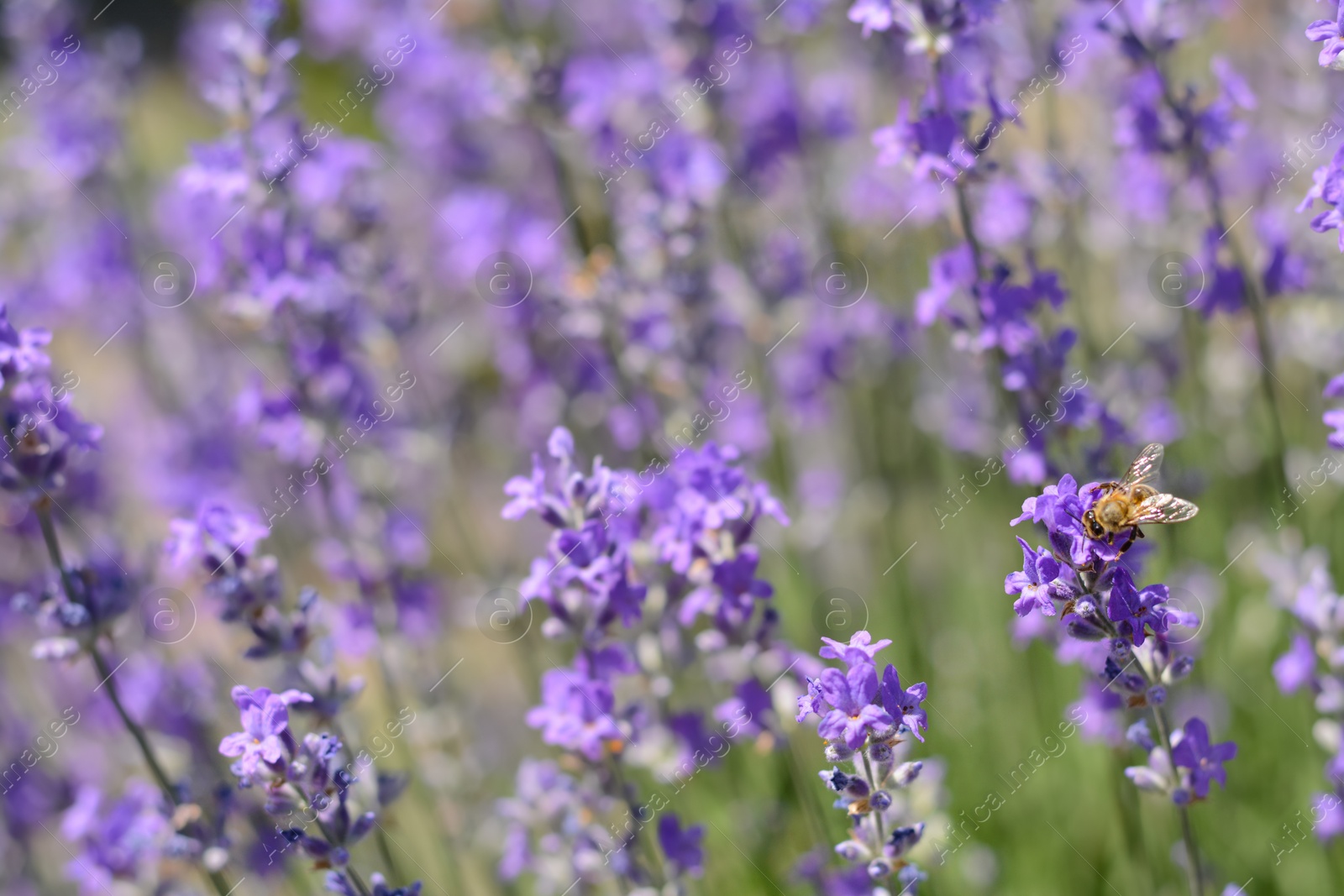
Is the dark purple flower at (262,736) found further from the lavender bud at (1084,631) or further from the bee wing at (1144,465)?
the bee wing at (1144,465)

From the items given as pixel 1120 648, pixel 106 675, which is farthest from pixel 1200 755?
pixel 106 675

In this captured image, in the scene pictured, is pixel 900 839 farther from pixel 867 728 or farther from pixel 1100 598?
pixel 1100 598

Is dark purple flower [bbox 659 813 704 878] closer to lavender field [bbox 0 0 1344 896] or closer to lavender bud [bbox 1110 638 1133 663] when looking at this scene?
lavender field [bbox 0 0 1344 896]

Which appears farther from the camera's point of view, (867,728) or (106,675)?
(106,675)

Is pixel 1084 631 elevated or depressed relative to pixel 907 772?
elevated

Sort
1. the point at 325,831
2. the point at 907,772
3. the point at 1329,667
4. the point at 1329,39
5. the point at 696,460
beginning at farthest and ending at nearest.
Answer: the point at 1329,667
the point at 696,460
the point at 325,831
the point at 1329,39
the point at 907,772

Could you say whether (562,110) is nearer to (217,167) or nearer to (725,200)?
(725,200)

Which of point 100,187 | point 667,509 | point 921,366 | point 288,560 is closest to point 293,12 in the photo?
point 100,187
